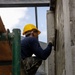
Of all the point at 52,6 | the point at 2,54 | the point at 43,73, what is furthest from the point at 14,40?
the point at 43,73

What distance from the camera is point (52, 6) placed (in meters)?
6.83

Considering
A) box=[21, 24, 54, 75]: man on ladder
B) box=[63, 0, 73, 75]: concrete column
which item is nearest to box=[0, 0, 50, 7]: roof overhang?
box=[21, 24, 54, 75]: man on ladder

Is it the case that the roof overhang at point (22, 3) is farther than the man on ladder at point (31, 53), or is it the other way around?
the roof overhang at point (22, 3)

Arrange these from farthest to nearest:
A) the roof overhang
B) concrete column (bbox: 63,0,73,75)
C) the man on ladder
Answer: the roof overhang, the man on ladder, concrete column (bbox: 63,0,73,75)

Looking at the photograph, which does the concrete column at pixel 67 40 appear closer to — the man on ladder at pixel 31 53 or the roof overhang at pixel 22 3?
the man on ladder at pixel 31 53

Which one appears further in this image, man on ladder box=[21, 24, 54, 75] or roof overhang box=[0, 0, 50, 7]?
roof overhang box=[0, 0, 50, 7]

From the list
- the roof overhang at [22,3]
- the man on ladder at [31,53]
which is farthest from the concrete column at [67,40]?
the roof overhang at [22,3]

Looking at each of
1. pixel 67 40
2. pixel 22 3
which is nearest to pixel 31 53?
pixel 67 40

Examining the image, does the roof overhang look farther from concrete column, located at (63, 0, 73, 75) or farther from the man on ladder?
concrete column, located at (63, 0, 73, 75)

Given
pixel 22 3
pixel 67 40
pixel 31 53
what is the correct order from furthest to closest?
1. pixel 22 3
2. pixel 31 53
3. pixel 67 40

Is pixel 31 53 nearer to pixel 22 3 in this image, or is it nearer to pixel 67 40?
pixel 67 40

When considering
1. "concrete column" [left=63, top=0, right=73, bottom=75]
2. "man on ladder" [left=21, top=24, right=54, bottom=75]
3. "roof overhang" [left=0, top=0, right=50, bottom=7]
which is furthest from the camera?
"roof overhang" [left=0, top=0, right=50, bottom=7]

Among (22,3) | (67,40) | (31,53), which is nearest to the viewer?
(67,40)

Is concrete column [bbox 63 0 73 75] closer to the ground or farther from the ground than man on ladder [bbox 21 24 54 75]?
farther from the ground
